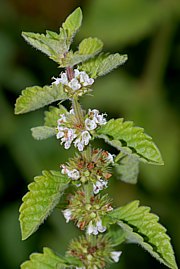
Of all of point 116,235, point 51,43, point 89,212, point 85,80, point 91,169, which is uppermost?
point 51,43

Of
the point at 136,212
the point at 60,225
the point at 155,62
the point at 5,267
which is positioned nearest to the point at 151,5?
the point at 155,62

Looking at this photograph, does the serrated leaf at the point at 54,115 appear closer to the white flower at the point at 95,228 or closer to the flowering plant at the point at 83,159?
the flowering plant at the point at 83,159

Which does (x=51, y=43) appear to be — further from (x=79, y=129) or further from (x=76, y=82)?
(x=79, y=129)

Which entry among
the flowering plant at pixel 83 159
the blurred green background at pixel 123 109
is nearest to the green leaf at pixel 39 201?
the flowering plant at pixel 83 159

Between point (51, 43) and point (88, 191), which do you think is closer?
point (51, 43)

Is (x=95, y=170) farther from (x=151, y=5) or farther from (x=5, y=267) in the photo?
(x=151, y=5)

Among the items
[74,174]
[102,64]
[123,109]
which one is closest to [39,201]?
[74,174]
